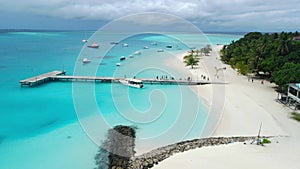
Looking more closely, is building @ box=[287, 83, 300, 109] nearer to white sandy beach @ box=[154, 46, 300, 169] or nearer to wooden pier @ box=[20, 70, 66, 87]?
white sandy beach @ box=[154, 46, 300, 169]

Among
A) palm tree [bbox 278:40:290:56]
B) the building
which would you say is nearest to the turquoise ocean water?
the building

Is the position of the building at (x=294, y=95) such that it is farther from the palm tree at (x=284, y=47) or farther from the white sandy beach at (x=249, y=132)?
the palm tree at (x=284, y=47)

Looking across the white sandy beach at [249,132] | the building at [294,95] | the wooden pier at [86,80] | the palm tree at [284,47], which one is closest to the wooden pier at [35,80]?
the wooden pier at [86,80]

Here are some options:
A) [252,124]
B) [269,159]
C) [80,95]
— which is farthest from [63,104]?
[269,159]

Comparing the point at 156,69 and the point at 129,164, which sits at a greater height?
the point at 156,69

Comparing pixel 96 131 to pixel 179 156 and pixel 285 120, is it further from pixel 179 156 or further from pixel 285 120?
pixel 285 120

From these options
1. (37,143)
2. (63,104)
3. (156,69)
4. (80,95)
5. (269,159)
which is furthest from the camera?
(156,69)
